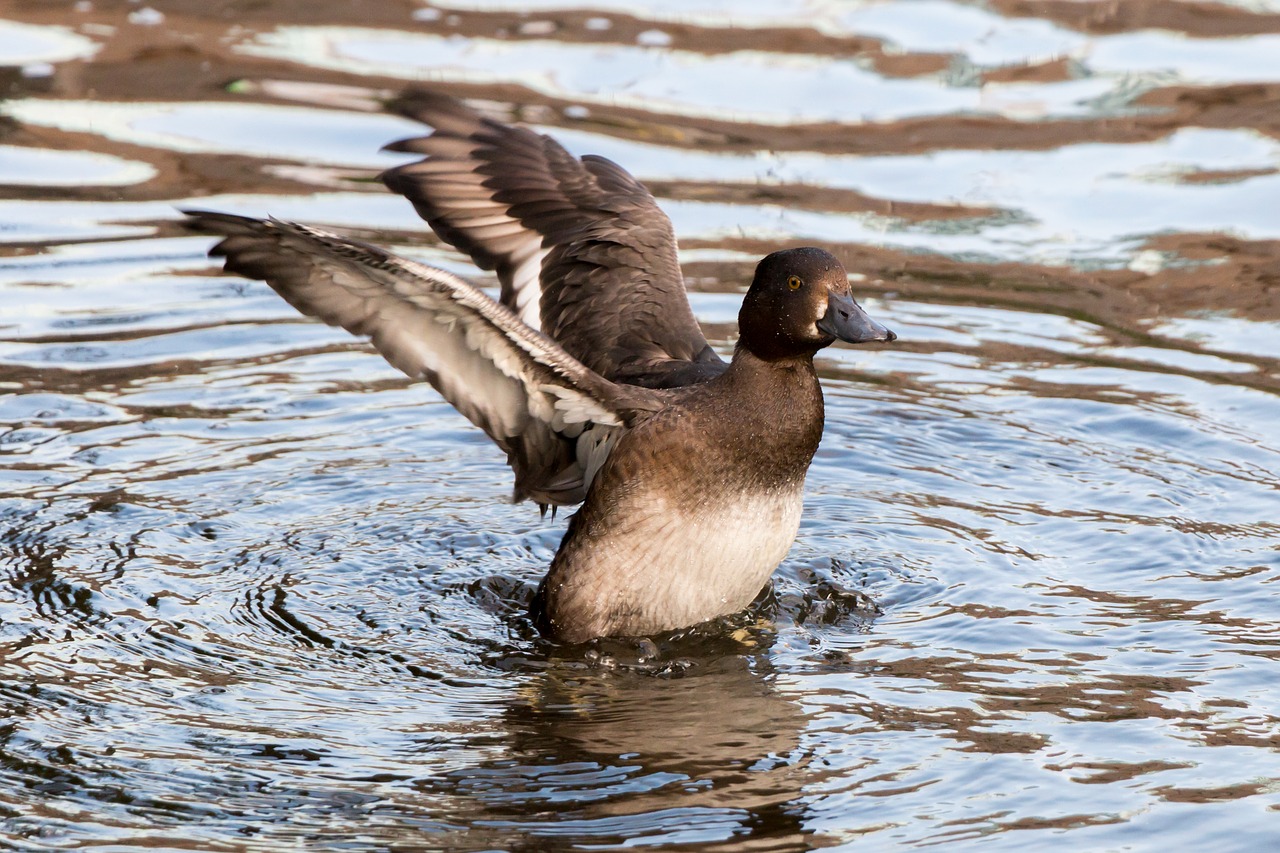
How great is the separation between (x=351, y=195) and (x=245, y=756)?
269 inches

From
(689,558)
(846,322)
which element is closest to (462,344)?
(689,558)

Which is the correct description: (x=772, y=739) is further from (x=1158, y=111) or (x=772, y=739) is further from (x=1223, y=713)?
(x=1158, y=111)

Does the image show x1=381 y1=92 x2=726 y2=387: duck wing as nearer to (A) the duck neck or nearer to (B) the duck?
(B) the duck

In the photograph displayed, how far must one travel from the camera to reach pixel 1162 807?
5.62 m

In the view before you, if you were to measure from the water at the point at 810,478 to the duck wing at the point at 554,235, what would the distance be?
992mm

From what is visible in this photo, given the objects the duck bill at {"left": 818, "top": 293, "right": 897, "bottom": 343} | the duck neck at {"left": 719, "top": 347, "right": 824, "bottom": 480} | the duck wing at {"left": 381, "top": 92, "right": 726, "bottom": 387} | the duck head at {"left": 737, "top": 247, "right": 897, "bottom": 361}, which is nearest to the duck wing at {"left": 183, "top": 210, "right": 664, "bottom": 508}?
the duck neck at {"left": 719, "top": 347, "right": 824, "bottom": 480}

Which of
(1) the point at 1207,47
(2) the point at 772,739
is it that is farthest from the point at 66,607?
(1) the point at 1207,47

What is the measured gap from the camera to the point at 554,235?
8.59 metres

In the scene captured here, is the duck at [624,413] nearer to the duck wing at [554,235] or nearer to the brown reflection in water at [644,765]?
the brown reflection in water at [644,765]

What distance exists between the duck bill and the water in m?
1.26

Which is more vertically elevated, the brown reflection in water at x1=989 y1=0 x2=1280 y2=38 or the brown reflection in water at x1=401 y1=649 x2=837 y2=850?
the brown reflection in water at x1=989 y1=0 x2=1280 y2=38

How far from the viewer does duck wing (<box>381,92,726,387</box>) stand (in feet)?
26.8

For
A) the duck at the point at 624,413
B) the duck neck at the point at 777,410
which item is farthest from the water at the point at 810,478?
the duck neck at the point at 777,410

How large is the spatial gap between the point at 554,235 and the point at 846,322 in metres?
2.36
